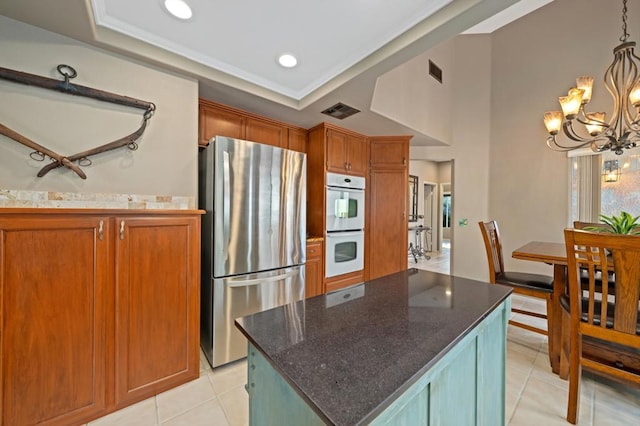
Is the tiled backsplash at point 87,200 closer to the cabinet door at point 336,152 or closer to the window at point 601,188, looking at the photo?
the cabinet door at point 336,152

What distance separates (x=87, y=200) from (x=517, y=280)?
133 inches

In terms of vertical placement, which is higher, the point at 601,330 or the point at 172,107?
the point at 172,107

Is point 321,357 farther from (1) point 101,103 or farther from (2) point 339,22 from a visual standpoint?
(1) point 101,103

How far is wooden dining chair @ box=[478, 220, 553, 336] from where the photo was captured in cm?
207

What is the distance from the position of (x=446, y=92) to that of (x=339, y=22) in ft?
10.5

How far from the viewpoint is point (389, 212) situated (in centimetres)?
351

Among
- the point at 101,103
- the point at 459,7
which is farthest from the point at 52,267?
the point at 459,7

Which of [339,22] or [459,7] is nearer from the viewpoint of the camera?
[459,7]

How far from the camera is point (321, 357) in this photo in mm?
657

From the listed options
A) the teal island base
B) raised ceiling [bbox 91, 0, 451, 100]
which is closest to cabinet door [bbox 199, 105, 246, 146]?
raised ceiling [bbox 91, 0, 451, 100]

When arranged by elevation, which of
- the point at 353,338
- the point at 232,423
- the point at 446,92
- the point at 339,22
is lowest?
the point at 232,423

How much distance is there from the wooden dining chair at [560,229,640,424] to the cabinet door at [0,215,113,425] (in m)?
2.73

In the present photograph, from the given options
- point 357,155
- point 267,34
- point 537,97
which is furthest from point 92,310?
point 537,97

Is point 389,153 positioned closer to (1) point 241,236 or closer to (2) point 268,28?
(2) point 268,28
